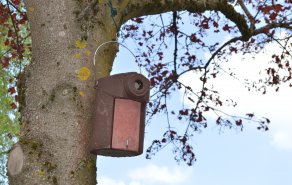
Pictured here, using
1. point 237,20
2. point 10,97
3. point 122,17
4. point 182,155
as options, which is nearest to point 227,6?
point 237,20

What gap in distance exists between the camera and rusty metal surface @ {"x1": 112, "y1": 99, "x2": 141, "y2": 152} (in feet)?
12.3

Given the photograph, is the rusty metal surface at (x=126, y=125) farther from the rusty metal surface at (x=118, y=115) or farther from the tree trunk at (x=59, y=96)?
the tree trunk at (x=59, y=96)

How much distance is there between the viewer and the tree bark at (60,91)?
3650 mm

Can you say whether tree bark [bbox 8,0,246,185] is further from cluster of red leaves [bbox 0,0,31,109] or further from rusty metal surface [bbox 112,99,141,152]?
cluster of red leaves [bbox 0,0,31,109]

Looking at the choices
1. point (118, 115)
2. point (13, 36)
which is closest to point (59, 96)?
point (118, 115)

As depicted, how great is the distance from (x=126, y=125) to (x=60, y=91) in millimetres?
541

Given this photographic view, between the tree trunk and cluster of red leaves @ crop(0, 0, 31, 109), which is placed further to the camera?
cluster of red leaves @ crop(0, 0, 31, 109)

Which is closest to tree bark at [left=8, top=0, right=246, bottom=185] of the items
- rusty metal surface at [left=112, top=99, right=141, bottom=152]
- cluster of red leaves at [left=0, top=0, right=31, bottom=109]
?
rusty metal surface at [left=112, top=99, right=141, bottom=152]

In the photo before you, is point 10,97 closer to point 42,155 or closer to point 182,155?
point 182,155

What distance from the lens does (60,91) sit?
3.77 meters

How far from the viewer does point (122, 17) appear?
177 inches

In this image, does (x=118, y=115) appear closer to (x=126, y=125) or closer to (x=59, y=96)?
(x=126, y=125)

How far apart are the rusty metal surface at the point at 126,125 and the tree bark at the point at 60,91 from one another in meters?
0.21

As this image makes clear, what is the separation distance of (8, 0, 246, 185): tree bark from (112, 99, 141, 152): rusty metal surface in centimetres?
21
